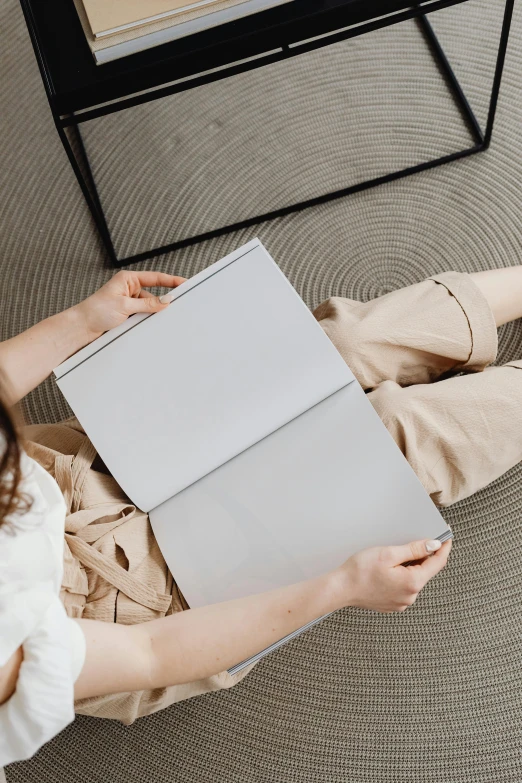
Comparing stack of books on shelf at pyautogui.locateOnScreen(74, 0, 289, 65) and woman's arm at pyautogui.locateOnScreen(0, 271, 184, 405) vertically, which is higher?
stack of books on shelf at pyautogui.locateOnScreen(74, 0, 289, 65)

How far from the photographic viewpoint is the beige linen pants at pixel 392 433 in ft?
2.31

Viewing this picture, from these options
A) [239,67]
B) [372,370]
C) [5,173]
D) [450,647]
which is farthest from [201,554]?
→ [5,173]

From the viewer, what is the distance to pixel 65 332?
783 mm

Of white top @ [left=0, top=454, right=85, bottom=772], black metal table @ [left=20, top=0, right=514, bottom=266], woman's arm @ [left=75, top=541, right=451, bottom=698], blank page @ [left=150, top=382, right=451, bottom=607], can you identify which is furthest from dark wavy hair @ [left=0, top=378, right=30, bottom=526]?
black metal table @ [left=20, top=0, right=514, bottom=266]

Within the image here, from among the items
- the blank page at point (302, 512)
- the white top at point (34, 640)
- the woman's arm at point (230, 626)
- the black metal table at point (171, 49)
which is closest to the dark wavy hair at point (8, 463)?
the white top at point (34, 640)

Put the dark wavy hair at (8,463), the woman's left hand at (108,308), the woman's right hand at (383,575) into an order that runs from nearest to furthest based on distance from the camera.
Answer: the dark wavy hair at (8,463) < the woman's right hand at (383,575) < the woman's left hand at (108,308)

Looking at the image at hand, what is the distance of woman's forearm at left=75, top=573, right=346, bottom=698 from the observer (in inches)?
23.7

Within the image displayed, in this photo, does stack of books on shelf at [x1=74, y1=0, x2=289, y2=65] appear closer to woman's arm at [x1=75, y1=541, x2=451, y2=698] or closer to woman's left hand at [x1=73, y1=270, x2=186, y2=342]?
woman's left hand at [x1=73, y1=270, x2=186, y2=342]

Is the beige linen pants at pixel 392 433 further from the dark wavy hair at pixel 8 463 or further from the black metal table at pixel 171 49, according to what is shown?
the black metal table at pixel 171 49

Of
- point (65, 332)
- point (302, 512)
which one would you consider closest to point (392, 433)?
point (302, 512)

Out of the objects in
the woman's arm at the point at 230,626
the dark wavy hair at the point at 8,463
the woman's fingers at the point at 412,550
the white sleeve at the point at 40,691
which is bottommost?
the woman's fingers at the point at 412,550

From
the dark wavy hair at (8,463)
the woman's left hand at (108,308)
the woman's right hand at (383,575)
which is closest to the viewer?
the dark wavy hair at (8,463)

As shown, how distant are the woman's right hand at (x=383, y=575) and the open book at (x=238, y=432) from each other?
32 mm

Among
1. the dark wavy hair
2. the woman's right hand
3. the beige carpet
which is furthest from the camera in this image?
the beige carpet
